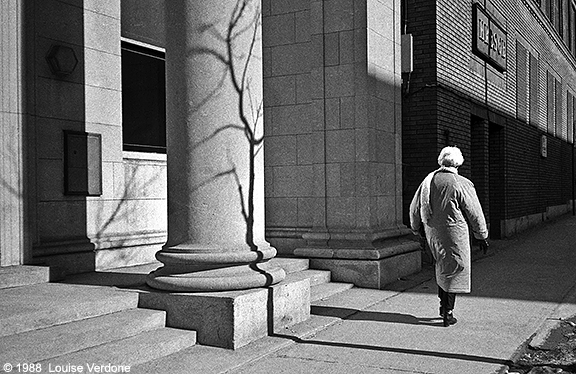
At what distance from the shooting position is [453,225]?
6.72 m

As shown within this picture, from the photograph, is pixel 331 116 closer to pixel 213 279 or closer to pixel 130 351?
pixel 213 279

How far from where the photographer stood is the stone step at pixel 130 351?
461 centimetres

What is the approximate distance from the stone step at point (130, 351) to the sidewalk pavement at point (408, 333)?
0.10m

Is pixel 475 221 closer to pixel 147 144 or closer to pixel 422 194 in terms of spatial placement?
pixel 422 194

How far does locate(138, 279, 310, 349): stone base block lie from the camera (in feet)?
18.2

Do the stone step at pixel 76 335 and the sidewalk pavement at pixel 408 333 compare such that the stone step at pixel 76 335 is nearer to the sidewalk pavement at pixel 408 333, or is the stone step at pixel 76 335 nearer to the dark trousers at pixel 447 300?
the sidewalk pavement at pixel 408 333

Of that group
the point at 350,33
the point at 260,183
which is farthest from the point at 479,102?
the point at 260,183

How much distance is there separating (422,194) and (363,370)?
2421mm

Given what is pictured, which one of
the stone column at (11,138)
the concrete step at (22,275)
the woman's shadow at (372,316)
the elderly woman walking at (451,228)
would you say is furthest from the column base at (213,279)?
the elderly woman walking at (451,228)

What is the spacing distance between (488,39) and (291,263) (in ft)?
30.4

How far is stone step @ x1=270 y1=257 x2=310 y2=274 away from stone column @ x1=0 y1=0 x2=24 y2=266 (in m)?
3.30

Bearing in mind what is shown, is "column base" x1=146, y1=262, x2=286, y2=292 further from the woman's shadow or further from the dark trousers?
the dark trousers

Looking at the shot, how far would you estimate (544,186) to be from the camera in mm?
22969

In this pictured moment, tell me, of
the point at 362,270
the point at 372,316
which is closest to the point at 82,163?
the point at 372,316
